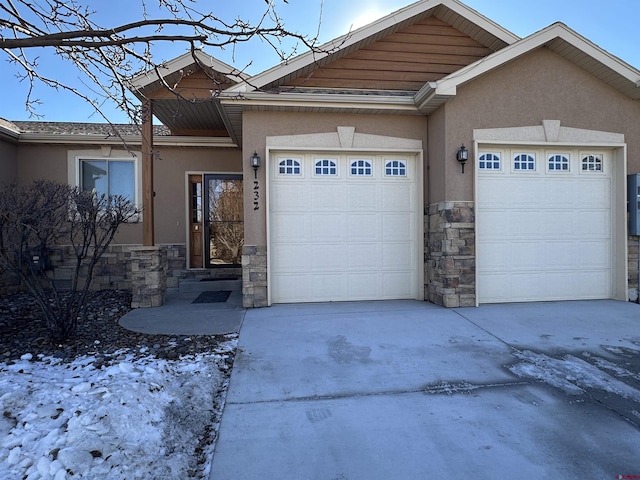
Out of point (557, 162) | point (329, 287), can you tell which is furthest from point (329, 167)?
point (557, 162)

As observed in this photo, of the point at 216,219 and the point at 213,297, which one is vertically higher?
the point at 216,219

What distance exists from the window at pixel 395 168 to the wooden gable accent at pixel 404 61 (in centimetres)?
139

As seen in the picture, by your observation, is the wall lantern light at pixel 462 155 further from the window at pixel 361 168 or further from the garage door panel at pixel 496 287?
the garage door panel at pixel 496 287

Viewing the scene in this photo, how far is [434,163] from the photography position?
576 centimetres

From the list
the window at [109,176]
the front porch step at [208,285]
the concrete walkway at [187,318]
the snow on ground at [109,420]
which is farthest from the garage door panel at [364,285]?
the window at [109,176]

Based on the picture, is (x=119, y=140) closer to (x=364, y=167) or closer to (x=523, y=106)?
(x=364, y=167)

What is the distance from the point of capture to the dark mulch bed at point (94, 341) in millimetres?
3660

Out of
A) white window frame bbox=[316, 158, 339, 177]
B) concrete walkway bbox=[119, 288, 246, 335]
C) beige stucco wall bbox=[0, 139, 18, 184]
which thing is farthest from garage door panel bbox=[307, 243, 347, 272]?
beige stucco wall bbox=[0, 139, 18, 184]

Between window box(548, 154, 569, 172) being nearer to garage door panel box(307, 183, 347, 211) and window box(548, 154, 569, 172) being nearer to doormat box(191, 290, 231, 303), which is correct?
garage door panel box(307, 183, 347, 211)

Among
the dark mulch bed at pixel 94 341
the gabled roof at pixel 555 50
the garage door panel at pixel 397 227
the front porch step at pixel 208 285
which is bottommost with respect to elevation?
the dark mulch bed at pixel 94 341

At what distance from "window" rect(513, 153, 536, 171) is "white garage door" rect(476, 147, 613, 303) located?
0.02 metres

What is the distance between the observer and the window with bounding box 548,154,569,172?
5848 millimetres

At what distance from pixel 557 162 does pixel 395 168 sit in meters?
2.68

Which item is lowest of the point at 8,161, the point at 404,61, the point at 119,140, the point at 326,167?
the point at 326,167
